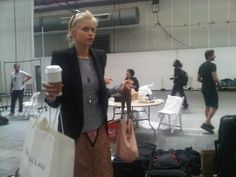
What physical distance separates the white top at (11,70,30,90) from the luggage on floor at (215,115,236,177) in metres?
6.58

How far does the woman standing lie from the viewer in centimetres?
154

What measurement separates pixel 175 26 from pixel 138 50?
2179 millimetres

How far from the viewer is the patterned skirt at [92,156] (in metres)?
1.60

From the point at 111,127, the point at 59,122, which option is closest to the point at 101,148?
the point at 59,122

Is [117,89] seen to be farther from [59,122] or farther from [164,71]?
[164,71]

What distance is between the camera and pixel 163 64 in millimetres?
14297

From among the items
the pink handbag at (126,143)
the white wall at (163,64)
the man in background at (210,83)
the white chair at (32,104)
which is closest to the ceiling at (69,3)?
the white wall at (163,64)

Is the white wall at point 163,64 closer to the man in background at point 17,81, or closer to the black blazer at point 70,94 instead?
the man in background at point 17,81

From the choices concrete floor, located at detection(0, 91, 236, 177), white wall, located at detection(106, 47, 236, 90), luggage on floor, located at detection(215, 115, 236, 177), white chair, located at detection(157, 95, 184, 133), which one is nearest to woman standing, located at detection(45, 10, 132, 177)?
luggage on floor, located at detection(215, 115, 236, 177)

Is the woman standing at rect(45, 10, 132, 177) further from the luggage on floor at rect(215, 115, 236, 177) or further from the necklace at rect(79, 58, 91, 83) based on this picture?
the luggage on floor at rect(215, 115, 236, 177)

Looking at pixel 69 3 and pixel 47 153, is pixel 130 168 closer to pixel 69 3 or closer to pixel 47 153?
pixel 47 153

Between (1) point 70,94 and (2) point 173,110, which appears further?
(2) point 173,110

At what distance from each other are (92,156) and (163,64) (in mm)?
12969

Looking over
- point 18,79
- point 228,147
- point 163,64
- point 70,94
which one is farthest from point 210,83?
point 163,64
